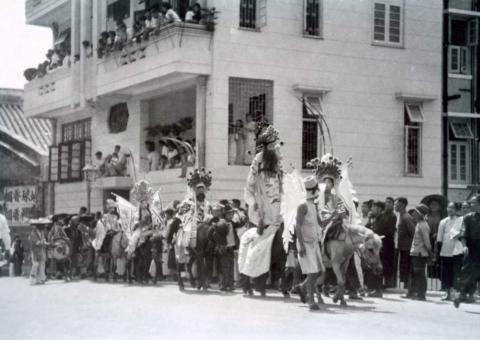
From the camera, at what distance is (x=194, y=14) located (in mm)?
22969

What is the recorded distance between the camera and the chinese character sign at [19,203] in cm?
3012

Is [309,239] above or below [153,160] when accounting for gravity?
below

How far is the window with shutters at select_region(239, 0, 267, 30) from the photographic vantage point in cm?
2341

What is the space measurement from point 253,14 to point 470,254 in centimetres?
1183

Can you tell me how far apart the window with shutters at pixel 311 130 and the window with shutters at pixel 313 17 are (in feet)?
6.00

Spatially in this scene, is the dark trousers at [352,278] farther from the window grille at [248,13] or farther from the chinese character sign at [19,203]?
the chinese character sign at [19,203]

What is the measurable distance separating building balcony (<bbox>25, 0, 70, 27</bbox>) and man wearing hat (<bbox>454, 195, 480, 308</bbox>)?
17.5m

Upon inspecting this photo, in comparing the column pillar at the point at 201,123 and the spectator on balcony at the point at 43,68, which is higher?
the spectator on balcony at the point at 43,68

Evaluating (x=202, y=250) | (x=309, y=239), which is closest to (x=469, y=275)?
(x=309, y=239)

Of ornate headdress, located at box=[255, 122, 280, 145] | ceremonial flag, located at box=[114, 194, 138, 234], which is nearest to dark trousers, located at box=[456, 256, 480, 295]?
ornate headdress, located at box=[255, 122, 280, 145]

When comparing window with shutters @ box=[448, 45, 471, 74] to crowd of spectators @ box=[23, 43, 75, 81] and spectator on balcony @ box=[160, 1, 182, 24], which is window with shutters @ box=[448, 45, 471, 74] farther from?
crowd of spectators @ box=[23, 43, 75, 81]

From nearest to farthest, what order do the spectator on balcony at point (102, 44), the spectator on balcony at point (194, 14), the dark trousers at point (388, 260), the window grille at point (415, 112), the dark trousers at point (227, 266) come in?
the dark trousers at point (227, 266), the dark trousers at point (388, 260), the spectator on balcony at point (194, 14), the window grille at point (415, 112), the spectator on balcony at point (102, 44)

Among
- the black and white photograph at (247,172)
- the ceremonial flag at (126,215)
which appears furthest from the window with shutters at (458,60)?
the ceremonial flag at (126,215)

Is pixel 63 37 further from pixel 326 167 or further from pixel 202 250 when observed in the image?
pixel 326 167
